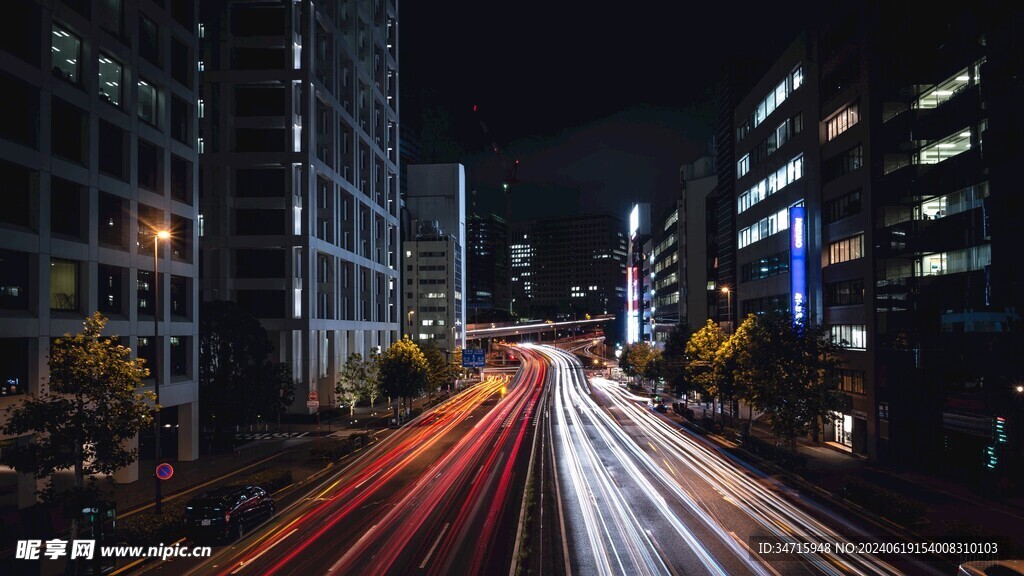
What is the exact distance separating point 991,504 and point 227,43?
7056 centimetres

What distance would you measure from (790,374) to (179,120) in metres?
41.6

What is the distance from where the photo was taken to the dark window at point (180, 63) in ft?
131

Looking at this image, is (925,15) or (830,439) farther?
(830,439)

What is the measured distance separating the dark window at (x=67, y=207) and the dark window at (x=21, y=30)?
5.61 metres

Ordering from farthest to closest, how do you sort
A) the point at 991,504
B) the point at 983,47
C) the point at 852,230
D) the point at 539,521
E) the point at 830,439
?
the point at 830,439 < the point at 852,230 < the point at 983,47 < the point at 991,504 < the point at 539,521

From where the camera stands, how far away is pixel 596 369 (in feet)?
506

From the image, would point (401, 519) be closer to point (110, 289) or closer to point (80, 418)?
point (80, 418)

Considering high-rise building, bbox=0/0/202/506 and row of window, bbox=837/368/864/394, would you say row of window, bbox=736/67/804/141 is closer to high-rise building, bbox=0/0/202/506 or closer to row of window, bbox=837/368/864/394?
row of window, bbox=837/368/864/394

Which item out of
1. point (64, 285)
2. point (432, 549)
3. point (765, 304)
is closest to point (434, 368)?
point (765, 304)

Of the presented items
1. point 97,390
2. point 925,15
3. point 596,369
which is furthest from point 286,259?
point 596,369

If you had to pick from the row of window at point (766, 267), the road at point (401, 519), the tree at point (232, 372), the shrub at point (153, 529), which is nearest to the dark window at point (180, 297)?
the tree at point (232, 372)

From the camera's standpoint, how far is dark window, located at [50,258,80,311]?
2967 centimetres

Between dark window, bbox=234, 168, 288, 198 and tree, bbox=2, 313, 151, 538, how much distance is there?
143ft

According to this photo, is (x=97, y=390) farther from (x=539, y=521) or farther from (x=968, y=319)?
(x=968, y=319)
